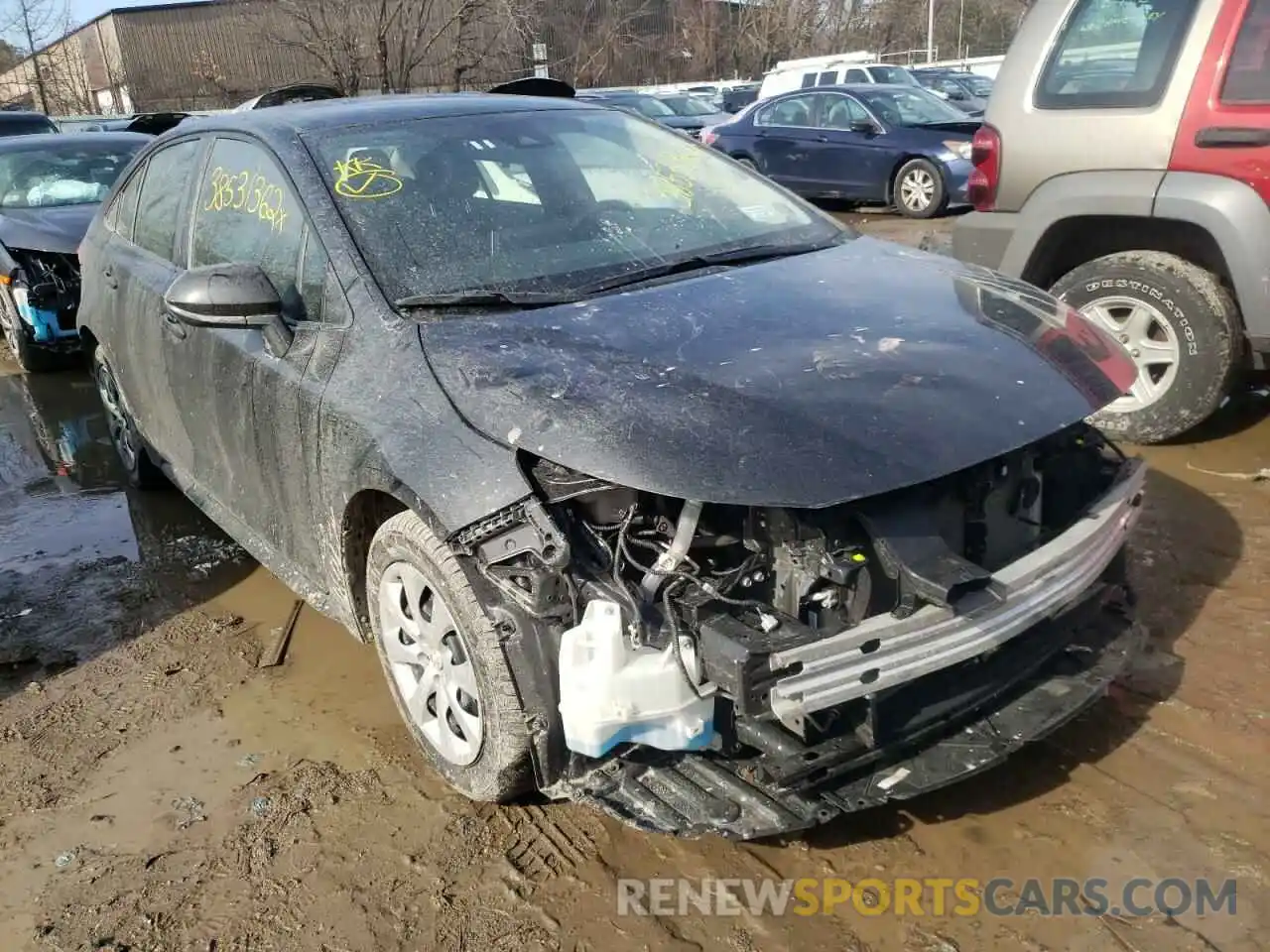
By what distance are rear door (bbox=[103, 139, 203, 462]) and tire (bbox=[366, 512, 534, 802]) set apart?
1608mm

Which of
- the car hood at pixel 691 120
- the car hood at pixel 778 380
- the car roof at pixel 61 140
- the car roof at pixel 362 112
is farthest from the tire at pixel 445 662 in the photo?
the car hood at pixel 691 120

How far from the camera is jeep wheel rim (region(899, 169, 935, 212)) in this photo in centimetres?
1197

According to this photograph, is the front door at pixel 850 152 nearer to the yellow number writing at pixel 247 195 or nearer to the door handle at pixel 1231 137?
the door handle at pixel 1231 137

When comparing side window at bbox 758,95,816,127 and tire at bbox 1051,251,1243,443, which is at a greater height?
side window at bbox 758,95,816,127

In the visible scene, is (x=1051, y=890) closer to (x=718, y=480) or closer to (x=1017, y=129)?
(x=718, y=480)

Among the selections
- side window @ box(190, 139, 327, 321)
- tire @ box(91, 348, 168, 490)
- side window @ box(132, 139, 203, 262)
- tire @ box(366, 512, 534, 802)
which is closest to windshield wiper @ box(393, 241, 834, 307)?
side window @ box(190, 139, 327, 321)

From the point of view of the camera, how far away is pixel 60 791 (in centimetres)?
299

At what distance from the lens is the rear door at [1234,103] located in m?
4.06

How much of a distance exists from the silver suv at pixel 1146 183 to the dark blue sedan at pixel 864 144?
7.26 meters

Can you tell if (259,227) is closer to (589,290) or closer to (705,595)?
(589,290)

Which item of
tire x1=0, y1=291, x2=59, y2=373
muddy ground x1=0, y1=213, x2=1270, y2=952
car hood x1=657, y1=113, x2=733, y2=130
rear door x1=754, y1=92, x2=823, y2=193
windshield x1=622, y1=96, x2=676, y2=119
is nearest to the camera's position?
muddy ground x1=0, y1=213, x2=1270, y2=952

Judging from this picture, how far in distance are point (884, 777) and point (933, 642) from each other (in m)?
0.35

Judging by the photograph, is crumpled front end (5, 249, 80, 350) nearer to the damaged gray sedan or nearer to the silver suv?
the damaged gray sedan

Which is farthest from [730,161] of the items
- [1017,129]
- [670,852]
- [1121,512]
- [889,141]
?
[889,141]
